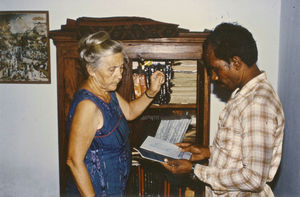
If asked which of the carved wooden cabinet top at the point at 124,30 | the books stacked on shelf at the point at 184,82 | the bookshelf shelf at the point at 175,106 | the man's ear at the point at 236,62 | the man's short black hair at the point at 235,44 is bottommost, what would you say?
the bookshelf shelf at the point at 175,106

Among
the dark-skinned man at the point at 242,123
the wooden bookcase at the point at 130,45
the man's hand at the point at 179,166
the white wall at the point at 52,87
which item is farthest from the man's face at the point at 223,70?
the white wall at the point at 52,87

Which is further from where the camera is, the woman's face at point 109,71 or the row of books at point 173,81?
the row of books at point 173,81

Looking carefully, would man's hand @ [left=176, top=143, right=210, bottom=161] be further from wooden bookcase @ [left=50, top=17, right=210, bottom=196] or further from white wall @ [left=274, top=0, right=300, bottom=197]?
white wall @ [left=274, top=0, right=300, bottom=197]

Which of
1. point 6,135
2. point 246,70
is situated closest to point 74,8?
point 6,135

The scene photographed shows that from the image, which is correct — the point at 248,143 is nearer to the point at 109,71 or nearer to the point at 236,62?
the point at 236,62

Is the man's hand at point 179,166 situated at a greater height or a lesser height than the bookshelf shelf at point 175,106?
lesser

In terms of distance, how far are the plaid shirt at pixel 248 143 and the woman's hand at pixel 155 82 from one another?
2.09 feet

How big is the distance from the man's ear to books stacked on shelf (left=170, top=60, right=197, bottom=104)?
2.50 feet

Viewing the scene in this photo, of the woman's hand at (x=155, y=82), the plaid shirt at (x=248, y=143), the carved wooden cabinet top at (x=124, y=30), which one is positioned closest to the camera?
the plaid shirt at (x=248, y=143)

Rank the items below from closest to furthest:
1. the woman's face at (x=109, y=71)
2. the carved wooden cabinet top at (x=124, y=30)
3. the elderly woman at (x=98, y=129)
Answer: the elderly woman at (x=98, y=129) → the woman's face at (x=109, y=71) → the carved wooden cabinet top at (x=124, y=30)

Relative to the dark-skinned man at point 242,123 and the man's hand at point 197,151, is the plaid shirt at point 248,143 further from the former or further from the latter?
the man's hand at point 197,151

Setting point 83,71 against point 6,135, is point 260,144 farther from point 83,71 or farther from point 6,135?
point 6,135

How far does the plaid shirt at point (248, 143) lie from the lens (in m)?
1.12

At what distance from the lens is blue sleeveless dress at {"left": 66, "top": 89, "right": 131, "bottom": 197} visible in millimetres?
1505
